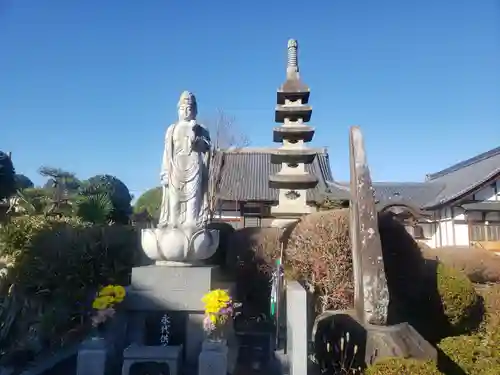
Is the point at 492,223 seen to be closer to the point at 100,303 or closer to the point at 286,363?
the point at 286,363

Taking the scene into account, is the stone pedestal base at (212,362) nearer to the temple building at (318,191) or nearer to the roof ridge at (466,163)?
the temple building at (318,191)

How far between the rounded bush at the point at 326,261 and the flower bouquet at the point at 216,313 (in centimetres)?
212

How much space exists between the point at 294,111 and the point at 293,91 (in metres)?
0.97

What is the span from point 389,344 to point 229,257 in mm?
3550

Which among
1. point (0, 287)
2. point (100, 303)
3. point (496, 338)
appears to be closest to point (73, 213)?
point (0, 287)

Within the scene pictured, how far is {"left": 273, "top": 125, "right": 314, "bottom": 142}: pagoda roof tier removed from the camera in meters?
18.4

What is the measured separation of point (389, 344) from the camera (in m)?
4.36

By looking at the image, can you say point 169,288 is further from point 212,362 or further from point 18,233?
point 18,233

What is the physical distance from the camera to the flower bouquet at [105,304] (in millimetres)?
4312

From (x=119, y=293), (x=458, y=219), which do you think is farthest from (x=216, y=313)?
(x=458, y=219)

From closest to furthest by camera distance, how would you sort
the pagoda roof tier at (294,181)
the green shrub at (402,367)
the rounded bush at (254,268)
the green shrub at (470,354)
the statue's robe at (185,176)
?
the green shrub at (402,367)
the statue's robe at (185,176)
the green shrub at (470,354)
the rounded bush at (254,268)
the pagoda roof tier at (294,181)

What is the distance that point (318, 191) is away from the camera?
765 inches

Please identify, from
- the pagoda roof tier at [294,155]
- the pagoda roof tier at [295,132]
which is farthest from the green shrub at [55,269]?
the pagoda roof tier at [295,132]

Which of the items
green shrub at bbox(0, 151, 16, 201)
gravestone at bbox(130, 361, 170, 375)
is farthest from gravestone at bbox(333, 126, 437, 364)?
green shrub at bbox(0, 151, 16, 201)
